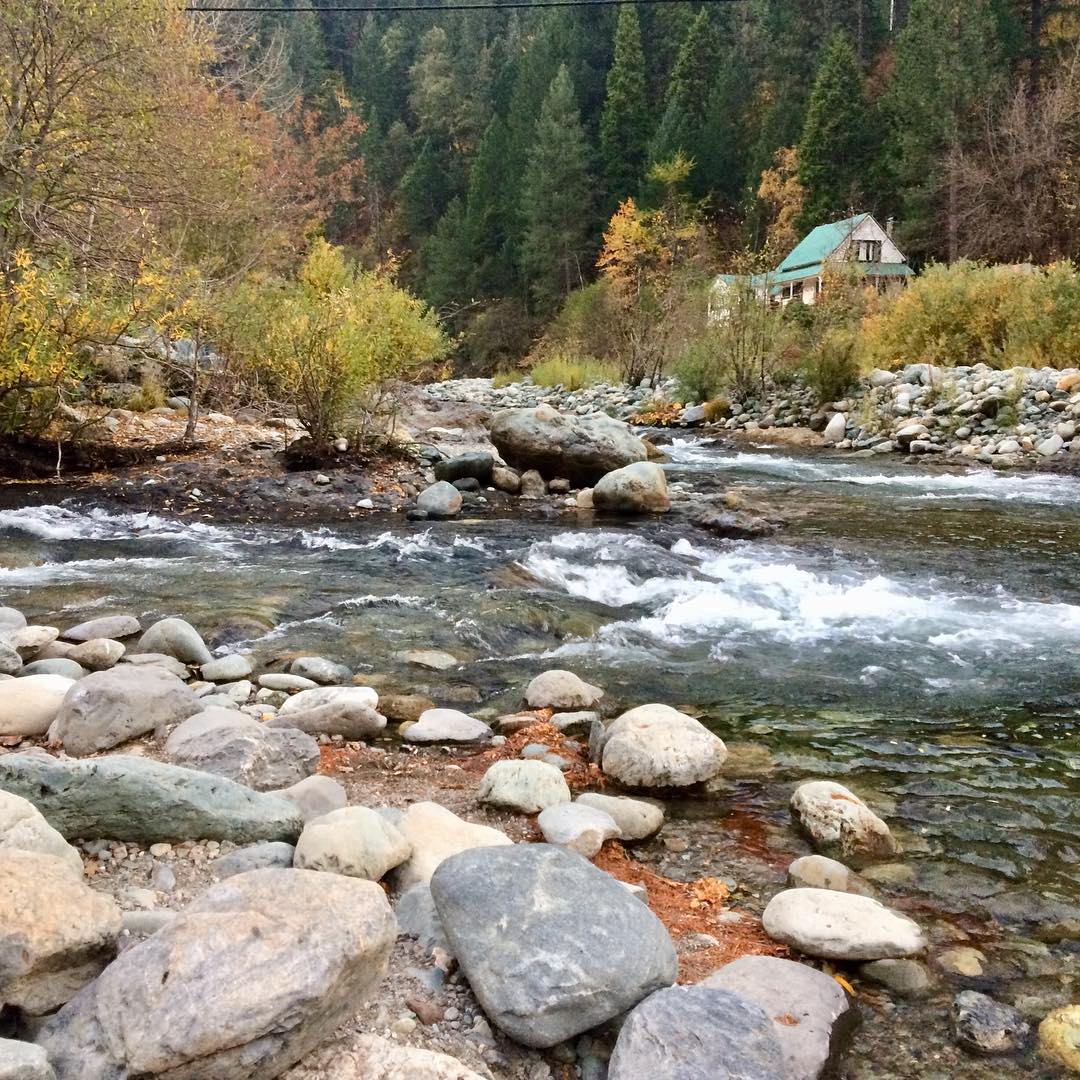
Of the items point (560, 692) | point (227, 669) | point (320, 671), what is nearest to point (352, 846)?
point (560, 692)

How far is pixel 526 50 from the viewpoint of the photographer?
56.4 meters

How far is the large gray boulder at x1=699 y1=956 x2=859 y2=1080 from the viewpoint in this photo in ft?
7.46

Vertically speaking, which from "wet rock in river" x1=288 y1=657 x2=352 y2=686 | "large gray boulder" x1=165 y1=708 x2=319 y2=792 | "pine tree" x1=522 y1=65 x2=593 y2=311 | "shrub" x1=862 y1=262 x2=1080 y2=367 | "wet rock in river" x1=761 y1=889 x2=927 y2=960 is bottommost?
"wet rock in river" x1=761 y1=889 x2=927 y2=960

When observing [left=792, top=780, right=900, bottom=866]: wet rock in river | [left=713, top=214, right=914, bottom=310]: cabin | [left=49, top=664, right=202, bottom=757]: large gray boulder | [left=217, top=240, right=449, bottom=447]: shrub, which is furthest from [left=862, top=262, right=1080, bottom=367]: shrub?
[left=49, top=664, right=202, bottom=757]: large gray boulder

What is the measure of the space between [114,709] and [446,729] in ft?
4.62

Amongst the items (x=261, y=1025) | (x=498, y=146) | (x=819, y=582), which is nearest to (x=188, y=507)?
(x=819, y=582)

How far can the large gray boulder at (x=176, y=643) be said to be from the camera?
505 centimetres

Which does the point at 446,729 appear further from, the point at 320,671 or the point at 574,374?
the point at 574,374

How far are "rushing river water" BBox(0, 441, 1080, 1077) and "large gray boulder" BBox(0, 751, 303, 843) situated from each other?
1.65 meters

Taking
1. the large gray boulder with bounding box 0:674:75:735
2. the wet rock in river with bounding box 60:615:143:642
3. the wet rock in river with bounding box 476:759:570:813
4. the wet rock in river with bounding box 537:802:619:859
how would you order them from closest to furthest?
the wet rock in river with bounding box 537:802:619:859, the wet rock in river with bounding box 476:759:570:813, the large gray boulder with bounding box 0:674:75:735, the wet rock in river with bounding box 60:615:143:642

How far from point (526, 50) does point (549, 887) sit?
203 ft

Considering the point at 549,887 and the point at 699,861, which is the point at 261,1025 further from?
the point at 699,861

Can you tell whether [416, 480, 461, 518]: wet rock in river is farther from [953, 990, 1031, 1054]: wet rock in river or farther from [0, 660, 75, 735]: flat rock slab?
[953, 990, 1031, 1054]: wet rock in river

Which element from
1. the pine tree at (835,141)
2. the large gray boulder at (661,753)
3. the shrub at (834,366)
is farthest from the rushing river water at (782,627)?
the pine tree at (835,141)
